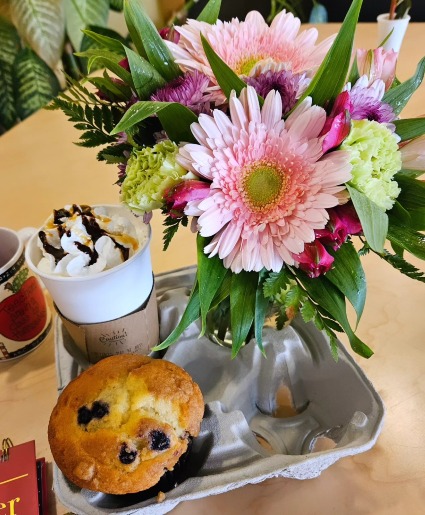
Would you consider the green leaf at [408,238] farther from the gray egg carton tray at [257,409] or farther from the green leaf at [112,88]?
the green leaf at [112,88]

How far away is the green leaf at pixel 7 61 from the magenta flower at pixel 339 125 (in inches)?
76.8

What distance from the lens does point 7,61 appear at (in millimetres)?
1970

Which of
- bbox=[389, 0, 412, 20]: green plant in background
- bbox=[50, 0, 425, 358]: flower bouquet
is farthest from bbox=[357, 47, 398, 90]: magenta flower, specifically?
bbox=[389, 0, 412, 20]: green plant in background

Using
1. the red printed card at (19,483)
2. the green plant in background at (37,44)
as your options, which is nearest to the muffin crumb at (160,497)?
the red printed card at (19,483)

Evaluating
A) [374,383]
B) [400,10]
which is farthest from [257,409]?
[400,10]

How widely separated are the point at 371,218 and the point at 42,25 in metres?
1.86

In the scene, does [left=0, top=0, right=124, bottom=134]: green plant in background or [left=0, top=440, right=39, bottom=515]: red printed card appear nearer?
[left=0, top=440, right=39, bottom=515]: red printed card

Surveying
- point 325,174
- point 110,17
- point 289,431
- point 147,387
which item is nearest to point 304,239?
point 325,174

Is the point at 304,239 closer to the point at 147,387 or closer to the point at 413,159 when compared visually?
the point at 413,159

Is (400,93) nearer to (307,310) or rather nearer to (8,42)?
(307,310)

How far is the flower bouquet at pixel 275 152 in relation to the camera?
39 cm

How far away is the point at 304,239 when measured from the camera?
39 cm

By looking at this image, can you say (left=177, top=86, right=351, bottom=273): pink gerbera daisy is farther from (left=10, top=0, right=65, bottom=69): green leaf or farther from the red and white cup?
(left=10, top=0, right=65, bottom=69): green leaf

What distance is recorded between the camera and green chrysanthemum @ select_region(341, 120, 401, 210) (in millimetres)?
381
